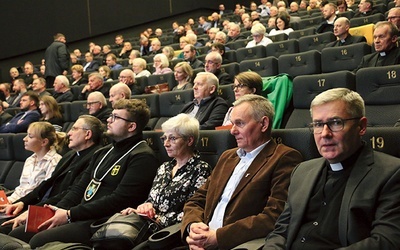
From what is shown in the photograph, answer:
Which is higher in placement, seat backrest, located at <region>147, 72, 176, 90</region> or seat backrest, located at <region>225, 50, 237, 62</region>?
seat backrest, located at <region>225, 50, 237, 62</region>

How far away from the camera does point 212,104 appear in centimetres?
367

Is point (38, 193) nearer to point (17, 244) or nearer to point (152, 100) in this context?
point (17, 244)

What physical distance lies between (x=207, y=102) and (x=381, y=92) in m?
1.27

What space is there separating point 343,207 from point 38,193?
223 centimetres

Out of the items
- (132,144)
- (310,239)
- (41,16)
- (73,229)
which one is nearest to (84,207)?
(73,229)

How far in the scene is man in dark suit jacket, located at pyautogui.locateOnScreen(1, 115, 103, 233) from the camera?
3174 millimetres

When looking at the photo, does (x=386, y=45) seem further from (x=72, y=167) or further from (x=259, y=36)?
(x=259, y=36)

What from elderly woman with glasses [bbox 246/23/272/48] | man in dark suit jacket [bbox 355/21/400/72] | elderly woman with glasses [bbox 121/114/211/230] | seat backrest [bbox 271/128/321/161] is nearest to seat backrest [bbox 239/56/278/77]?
man in dark suit jacket [bbox 355/21/400/72]

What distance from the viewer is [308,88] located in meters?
3.27

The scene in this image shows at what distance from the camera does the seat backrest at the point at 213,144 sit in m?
2.50

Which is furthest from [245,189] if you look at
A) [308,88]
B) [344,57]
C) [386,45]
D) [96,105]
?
[344,57]

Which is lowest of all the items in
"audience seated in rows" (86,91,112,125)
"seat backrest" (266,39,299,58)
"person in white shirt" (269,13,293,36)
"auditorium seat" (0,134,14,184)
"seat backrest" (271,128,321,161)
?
"auditorium seat" (0,134,14,184)

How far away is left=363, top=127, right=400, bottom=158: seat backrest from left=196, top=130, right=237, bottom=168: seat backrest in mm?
752

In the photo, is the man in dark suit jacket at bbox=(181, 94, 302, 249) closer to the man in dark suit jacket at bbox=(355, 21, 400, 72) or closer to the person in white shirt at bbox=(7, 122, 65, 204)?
the person in white shirt at bbox=(7, 122, 65, 204)
